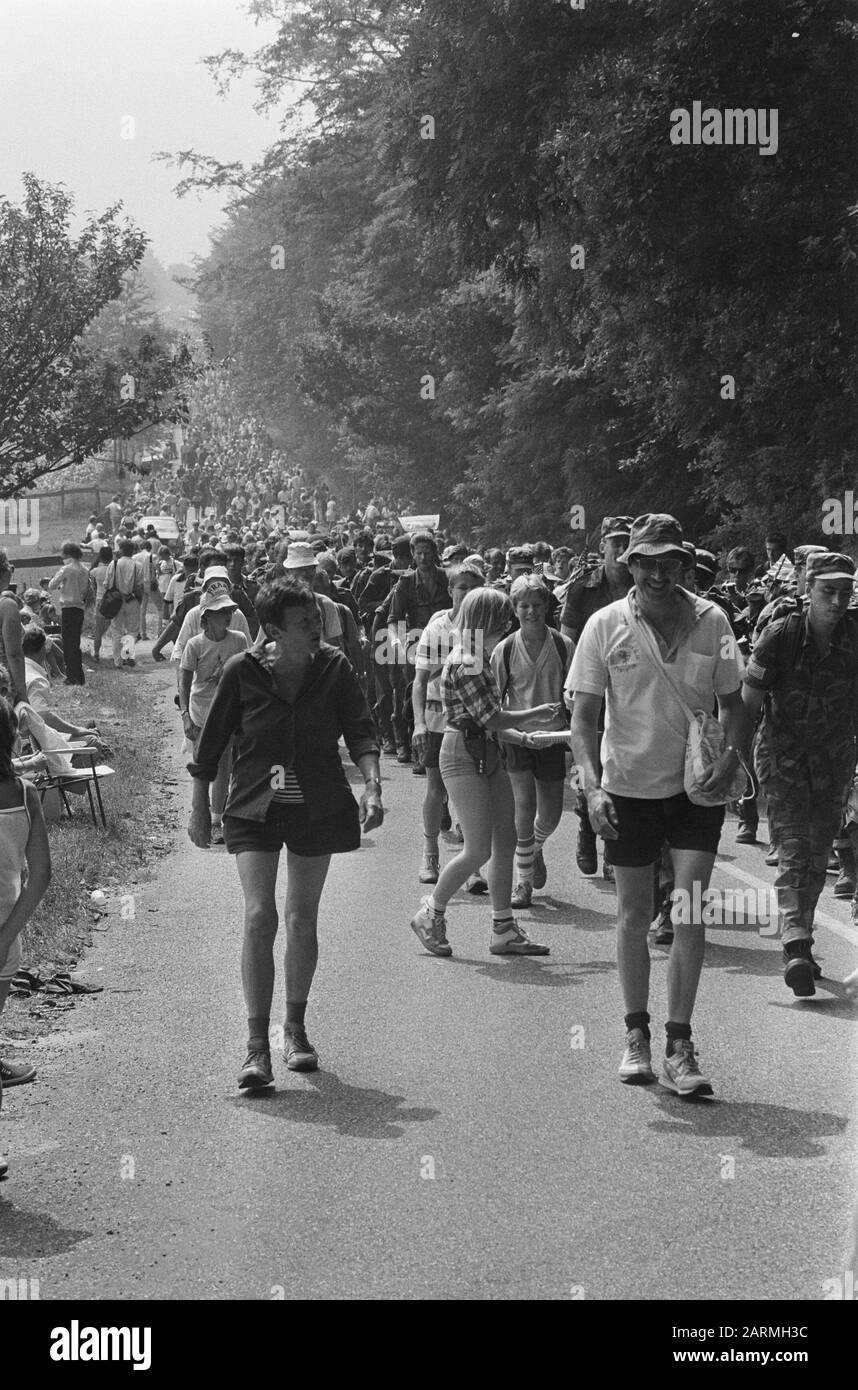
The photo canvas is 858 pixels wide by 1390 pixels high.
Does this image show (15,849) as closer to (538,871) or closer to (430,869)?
(538,871)

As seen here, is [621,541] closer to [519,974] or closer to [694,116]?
[519,974]

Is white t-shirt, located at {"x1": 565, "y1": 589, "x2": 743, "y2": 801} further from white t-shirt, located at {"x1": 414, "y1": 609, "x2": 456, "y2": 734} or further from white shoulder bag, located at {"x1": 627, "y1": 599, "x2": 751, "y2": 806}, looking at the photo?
white t-shirt, located at {"x1": 414, "y1": 609, "x2": 456, "y2": 734}

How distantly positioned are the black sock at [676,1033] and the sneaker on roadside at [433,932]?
2570 millimetres

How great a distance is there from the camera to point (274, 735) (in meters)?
7.27

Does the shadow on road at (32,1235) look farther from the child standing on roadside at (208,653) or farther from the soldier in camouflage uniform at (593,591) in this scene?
the child standing on roadside at (208,653)

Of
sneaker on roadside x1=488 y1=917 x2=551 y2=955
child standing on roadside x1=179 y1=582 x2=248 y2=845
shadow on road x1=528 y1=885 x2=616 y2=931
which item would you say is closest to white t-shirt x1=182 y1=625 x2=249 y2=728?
child standing on roadside x1=179 y1=582 x2=248 y2=845

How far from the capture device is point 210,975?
9.19m

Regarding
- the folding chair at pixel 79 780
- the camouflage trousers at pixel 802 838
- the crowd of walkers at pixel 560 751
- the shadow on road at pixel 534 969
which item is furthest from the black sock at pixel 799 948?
the folding chair at pixel 79 780

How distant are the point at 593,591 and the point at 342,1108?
591 centimetres

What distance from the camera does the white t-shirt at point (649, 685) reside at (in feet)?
23.0

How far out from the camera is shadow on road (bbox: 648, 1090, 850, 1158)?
20.5 feet

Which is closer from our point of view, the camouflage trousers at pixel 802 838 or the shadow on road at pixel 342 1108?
the shadow on road at pixel 342 1108

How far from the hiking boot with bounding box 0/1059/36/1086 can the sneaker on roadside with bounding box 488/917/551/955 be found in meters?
2.73
